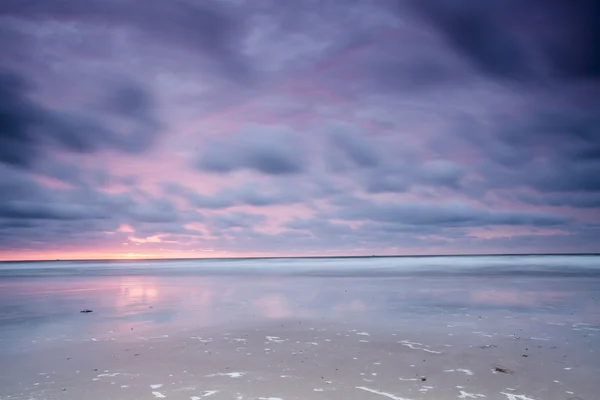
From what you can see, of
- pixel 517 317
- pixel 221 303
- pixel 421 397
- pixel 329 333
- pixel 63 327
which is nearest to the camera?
pixel 421 397

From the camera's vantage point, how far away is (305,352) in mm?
13078

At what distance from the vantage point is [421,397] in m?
9.02

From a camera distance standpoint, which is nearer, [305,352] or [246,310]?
[305,352]

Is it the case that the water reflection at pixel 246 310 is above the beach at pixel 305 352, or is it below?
below

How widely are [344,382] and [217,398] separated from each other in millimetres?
3112

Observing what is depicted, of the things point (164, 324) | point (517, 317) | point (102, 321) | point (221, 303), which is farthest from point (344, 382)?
point (221, 303)

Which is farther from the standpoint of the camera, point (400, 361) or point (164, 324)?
point (164, 324)

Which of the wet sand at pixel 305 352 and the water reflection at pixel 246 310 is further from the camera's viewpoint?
the water reflection at pixel 246 310

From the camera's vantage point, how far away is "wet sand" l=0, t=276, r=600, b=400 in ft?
31.6

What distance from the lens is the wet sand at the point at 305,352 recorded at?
31.6 ft

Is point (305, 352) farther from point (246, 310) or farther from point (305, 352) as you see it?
point (246, 310)

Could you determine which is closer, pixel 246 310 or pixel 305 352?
pixel 305 352

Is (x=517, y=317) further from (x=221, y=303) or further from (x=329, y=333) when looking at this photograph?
(x=221, y=303)

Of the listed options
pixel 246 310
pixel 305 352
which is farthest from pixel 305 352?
pixel 246 310
